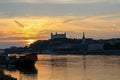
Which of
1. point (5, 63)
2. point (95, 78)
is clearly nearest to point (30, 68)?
point (5, 63)

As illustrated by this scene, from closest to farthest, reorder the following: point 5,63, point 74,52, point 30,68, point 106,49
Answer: point 30,68 < point 5,63 < point 106,49 < point 74,52

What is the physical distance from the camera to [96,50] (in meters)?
192

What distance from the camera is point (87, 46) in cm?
19825

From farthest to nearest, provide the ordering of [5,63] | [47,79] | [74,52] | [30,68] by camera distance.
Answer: [74,52], [5,63], [30,68], [47,79]

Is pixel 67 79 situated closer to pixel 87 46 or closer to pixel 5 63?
pixel 5 63

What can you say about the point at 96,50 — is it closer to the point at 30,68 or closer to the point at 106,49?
the point at 106,49

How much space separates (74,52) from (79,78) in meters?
152

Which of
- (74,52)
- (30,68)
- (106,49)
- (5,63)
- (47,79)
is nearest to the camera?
(47,79)

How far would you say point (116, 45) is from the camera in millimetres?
186500

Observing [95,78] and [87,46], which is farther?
[87,46]

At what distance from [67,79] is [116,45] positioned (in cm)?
14519

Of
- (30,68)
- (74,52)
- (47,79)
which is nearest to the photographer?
(47,79)

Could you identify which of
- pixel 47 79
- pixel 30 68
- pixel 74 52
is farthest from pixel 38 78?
pixel 74 52

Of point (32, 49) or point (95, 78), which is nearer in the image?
point (95, 78)
